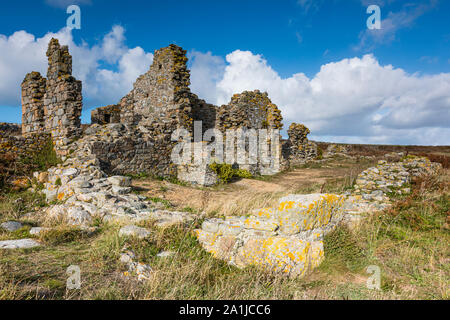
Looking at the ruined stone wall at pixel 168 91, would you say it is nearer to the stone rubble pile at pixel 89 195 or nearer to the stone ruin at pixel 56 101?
the stone ruin at pixel 56 101

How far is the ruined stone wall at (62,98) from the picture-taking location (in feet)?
36.3

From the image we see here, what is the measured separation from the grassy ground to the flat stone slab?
0.17 m

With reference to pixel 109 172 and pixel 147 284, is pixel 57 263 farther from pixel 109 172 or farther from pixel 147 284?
pixel 109 172

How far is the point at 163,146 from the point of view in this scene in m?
12.9

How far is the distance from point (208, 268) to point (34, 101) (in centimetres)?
1318

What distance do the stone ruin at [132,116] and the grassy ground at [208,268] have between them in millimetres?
5846

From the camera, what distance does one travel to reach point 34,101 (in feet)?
40.4

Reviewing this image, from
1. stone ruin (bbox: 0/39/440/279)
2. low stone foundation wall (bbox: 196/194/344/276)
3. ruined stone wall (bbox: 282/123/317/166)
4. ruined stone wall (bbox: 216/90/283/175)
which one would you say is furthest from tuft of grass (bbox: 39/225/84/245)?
ruined stone wall (bbox: 282/123/317/166)

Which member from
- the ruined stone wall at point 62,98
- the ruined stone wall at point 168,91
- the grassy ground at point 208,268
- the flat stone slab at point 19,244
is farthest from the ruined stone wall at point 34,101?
the flat stone slab at point 19,244

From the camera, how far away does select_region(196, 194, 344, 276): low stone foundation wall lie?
13.4 feet

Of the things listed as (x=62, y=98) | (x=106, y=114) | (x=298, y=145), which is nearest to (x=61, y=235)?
(x=62, y=98)
